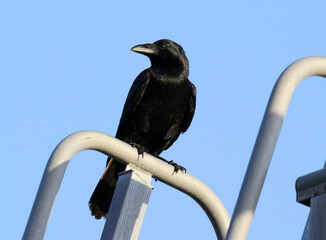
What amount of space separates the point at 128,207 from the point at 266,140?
2.93 feet

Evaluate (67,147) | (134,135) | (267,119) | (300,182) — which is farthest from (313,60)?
(134,135)

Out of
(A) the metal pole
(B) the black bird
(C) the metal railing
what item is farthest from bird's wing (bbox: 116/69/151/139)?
(A) the metal pole

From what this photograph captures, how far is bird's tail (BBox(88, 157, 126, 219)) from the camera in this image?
5.82m

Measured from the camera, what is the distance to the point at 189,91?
7430mm

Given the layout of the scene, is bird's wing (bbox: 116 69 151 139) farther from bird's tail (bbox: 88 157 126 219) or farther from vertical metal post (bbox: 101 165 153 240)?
vertical metal post (bbox: 101 165 153 240)

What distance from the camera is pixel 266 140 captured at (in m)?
2.25

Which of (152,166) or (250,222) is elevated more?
(152,166)

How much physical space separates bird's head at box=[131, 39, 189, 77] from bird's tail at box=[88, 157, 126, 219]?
1623 millimetres

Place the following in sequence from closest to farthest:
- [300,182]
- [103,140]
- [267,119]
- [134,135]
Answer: [300,182] < [267,119] < [103,140] < [134,135]

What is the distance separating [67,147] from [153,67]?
190 inches

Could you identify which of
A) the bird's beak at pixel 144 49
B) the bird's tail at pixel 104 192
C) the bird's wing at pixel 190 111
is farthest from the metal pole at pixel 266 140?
the bird's beak at pixel 144 49

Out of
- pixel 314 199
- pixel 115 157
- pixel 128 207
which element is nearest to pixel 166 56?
pixel 115 157

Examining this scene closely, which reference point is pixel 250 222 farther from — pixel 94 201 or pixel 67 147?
pixel 94 201

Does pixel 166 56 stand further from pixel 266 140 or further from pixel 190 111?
pixel 266 140
